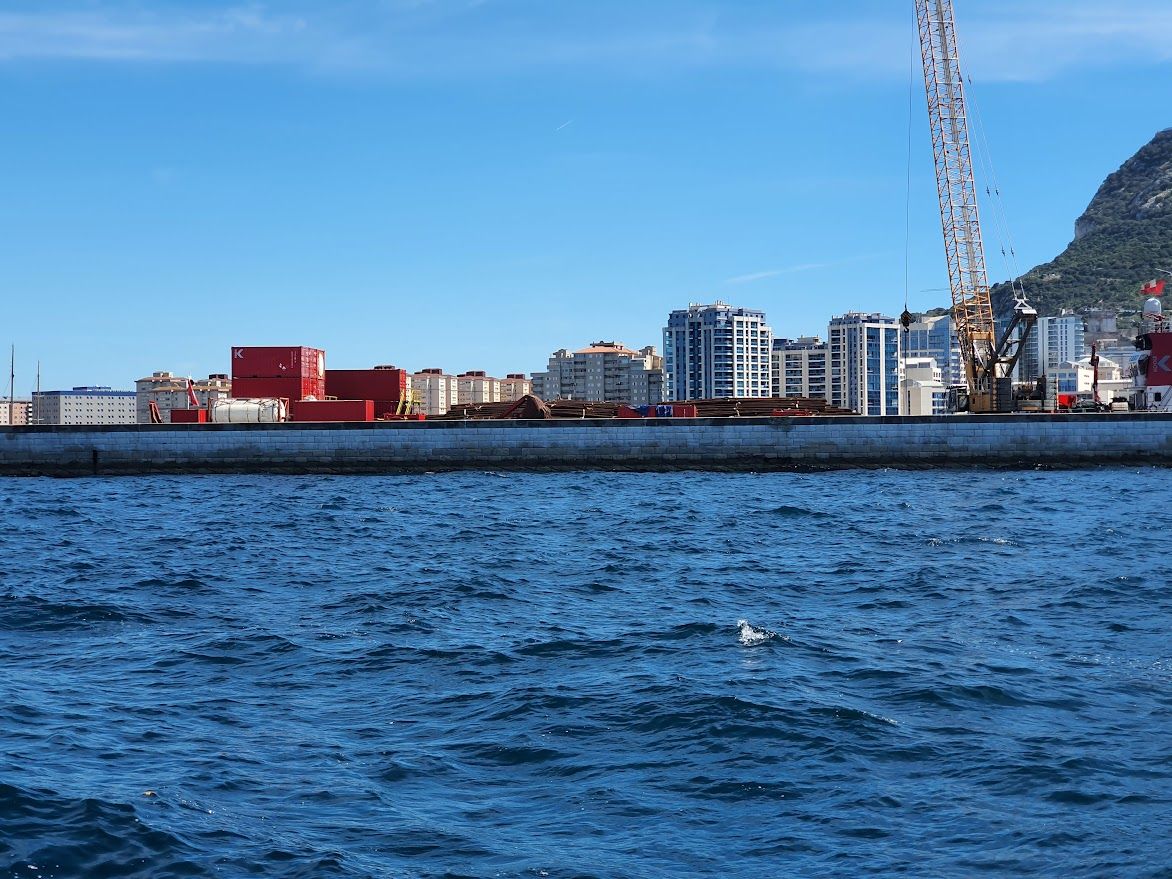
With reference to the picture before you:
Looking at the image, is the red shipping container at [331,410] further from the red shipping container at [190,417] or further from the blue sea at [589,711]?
the blue sea at [589,711]

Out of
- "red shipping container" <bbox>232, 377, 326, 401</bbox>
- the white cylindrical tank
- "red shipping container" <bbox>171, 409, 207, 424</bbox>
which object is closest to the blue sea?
the white cylindrical tank

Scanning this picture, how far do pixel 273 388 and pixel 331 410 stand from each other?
6336mm

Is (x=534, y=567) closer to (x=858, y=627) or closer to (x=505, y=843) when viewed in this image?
(x=858, y=627)

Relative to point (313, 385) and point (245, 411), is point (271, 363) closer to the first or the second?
point (313, 385)

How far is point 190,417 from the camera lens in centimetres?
7125

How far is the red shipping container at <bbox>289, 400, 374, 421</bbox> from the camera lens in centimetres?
7006

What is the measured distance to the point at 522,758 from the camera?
35.7 ft

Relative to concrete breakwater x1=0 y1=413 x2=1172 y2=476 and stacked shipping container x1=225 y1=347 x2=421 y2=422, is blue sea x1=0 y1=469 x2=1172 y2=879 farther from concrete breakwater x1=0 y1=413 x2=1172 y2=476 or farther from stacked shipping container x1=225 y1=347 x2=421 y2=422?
stacked shipping container x1=225 y1=347 x2=421 y2=422

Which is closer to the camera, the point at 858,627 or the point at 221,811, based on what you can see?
the point at 221,811

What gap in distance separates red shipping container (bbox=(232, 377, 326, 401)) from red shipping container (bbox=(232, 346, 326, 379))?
10.9 inches

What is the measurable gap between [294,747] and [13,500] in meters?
39.4

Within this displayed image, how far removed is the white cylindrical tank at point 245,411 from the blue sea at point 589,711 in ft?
134

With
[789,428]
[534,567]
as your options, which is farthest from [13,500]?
[789,428]

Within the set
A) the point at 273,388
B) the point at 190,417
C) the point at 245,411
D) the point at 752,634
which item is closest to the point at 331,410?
the point at 245,411
